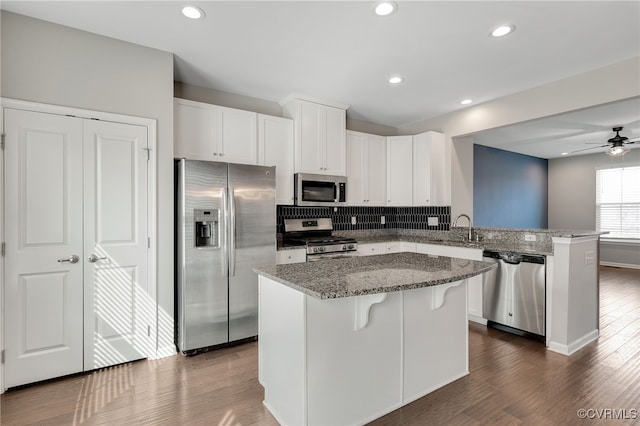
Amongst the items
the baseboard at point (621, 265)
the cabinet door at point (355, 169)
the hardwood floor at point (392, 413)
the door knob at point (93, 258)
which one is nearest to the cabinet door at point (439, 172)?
the cabinet door at point (355, 169)

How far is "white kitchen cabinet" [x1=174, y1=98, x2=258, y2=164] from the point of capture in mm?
3270

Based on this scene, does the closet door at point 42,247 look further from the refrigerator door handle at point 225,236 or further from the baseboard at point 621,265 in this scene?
the baseboard at point 621,265

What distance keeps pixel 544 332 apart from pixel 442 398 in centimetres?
165

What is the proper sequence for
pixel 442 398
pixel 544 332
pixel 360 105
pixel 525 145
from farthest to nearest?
pixel 525 145 < pixel 360 105 < pixel 544 332 < pixel 442 398

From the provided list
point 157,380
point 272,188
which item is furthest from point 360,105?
point 157,380

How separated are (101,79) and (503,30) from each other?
10.7 ft

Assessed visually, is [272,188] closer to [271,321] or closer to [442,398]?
[271,321]

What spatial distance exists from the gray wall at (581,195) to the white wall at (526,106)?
4.97 m

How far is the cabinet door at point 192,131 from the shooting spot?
3246mm

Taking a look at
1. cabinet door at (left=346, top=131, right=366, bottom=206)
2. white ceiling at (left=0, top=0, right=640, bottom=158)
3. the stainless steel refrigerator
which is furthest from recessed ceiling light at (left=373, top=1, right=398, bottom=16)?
cabinet door at (left=346, top=131, right=366, bottom=206)

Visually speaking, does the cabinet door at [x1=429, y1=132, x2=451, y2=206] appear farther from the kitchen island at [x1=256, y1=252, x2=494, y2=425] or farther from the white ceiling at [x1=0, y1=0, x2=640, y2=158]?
the kitchen island at [x1=256, y1=252, x2=494, y2=425]

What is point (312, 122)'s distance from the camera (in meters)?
4.07

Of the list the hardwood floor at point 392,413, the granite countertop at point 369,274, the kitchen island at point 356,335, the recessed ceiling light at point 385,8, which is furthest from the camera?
the recessed ceiling light at point 385,8

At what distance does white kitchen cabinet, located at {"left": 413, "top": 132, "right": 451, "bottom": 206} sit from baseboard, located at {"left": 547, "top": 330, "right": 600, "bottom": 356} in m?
2.10
